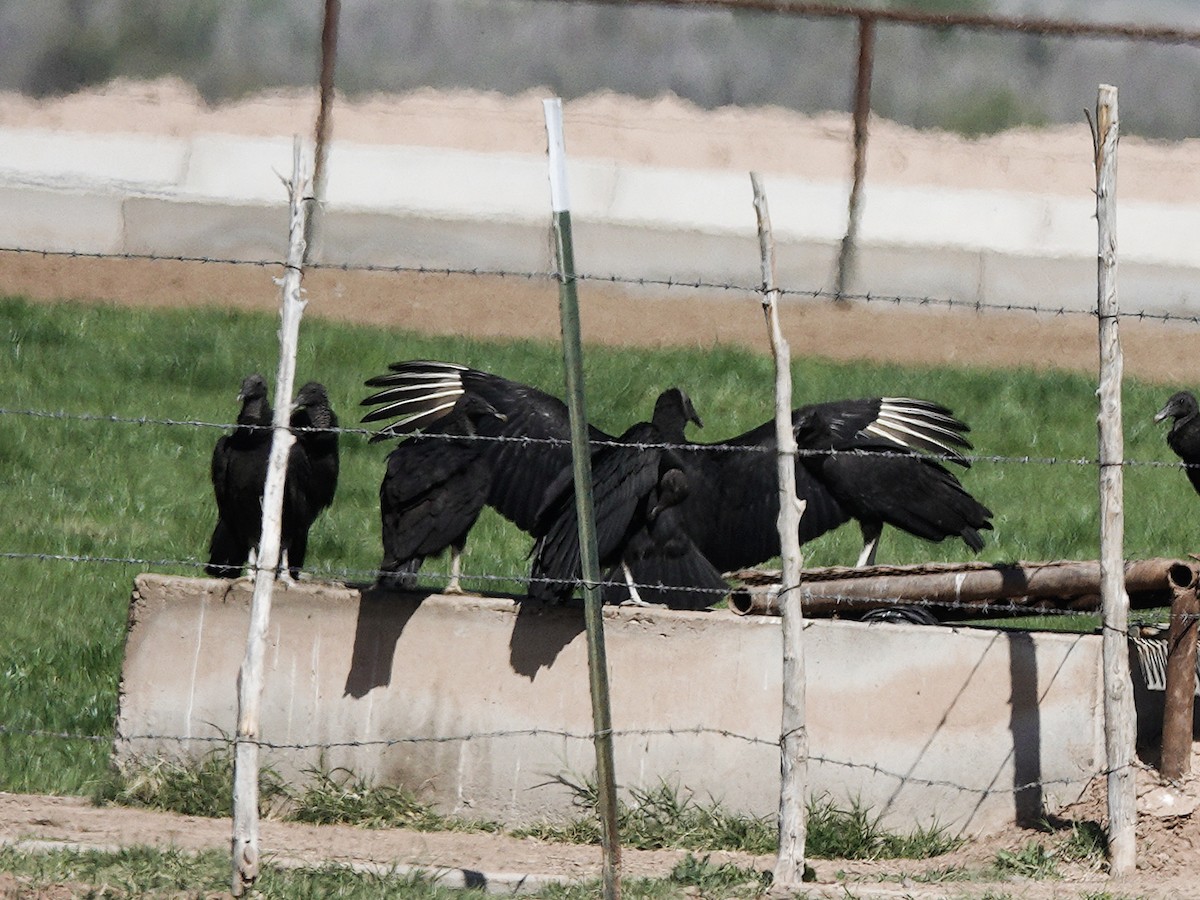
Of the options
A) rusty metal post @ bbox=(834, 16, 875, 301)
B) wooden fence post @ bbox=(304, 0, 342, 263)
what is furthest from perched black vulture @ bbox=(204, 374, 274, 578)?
rusty metal post @ bbox=(834, 16, 875, 301)

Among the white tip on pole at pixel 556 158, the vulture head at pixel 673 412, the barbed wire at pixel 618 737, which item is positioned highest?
the white tip on pole at pixel 556 158

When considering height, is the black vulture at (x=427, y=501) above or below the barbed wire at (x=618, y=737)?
above

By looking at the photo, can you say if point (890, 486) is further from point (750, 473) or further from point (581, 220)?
point (581, 220)

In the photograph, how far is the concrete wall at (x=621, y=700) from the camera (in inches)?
228

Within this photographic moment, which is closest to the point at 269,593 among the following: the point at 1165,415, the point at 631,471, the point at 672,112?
the point at 631,471

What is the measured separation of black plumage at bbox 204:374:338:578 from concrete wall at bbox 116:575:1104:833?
16.1 inches

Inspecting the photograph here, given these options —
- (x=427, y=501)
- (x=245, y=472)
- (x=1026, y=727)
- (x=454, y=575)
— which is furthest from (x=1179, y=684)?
(x=245, y=472)

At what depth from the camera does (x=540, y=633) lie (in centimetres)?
599

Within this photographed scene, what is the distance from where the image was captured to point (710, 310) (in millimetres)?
13352

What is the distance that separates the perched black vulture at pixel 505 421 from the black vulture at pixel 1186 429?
211cm

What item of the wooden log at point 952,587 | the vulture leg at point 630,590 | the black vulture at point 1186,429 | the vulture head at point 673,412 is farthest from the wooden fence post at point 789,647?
the black vulture at point 1186,429

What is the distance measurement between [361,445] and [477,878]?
526 cm

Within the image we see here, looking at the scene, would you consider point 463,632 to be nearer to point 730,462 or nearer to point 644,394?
point 730,462

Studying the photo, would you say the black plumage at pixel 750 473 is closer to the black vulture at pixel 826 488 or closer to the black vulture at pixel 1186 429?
the black vulture at pixel 826 488
